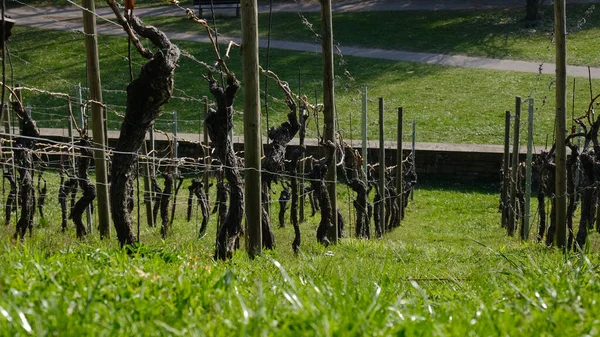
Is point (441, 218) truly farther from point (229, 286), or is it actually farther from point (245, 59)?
point (229, 286)

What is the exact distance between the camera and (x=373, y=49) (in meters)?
Answer: 32.9

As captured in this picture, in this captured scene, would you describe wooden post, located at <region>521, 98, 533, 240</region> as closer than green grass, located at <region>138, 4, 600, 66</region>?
Yes

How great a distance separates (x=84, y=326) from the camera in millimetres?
3447

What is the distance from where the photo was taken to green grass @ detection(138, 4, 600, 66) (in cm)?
3170

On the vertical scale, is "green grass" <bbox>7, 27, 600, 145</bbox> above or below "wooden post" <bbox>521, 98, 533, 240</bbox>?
above

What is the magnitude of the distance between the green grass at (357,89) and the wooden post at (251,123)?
13107mm

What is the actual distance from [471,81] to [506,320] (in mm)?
25417

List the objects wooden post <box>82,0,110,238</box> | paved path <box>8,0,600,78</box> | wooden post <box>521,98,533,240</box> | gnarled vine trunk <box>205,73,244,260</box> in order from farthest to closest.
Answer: paved path <box>8,0,600,78</box>
wooden post <box>521,98,533,240</box>
wooden post <box>82,0,110,238</box>
gnarled vine trunk <box>205,73,244,260</box>

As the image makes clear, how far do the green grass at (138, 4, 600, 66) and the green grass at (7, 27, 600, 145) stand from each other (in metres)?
2.41

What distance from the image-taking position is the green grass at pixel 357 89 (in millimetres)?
23250

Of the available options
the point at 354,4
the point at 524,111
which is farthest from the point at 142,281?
the point at 354,4

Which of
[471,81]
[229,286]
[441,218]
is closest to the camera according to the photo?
[229,286]

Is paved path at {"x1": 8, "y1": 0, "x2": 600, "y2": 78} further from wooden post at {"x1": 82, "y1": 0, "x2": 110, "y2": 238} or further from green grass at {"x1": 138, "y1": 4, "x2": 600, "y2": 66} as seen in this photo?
wooden post at {"x1": 82, "y1": 0, "x2": 110, "y2": 238}

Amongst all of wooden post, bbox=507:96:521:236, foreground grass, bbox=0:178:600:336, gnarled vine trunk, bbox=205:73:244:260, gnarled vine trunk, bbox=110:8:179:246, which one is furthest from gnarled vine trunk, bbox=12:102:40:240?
wooden post, bbox=507:96:521:236
